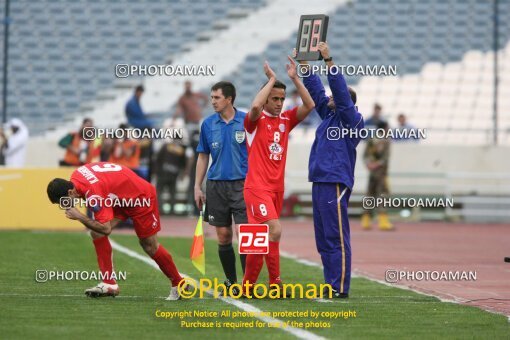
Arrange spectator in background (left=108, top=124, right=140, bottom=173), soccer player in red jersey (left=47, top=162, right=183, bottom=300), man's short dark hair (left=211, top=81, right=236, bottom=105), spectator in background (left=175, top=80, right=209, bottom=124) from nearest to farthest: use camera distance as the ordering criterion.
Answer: soccer player in red jersey (left=47, top=162, right=183, bottom=300) < man's short dark hair (left=211, top=81, right=236, bottom=105) < spectator in background (left=108, top=124, right=140, bottom=173) < spectator in background (left=175, top=80, right=209, bottom=124)

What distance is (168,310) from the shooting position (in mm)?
10188

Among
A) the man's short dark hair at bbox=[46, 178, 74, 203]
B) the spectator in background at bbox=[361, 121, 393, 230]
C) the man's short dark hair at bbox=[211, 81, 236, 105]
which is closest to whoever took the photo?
the man's short dark hair at bbox=[46, 178, 74, 203]

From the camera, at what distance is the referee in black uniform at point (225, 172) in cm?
1193

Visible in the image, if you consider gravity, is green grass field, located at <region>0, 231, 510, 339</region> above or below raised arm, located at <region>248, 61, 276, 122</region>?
below

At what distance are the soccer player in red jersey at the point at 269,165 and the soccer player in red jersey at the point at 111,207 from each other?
885mm

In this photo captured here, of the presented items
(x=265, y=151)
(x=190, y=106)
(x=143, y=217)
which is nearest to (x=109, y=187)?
(x=143, y=217)

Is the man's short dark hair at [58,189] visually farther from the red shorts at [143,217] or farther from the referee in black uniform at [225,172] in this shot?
the referee in black uniform at [225,172]

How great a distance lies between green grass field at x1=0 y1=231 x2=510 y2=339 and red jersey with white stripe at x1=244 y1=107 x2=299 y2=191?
3.79 ft

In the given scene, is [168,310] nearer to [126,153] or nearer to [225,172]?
[225,172]

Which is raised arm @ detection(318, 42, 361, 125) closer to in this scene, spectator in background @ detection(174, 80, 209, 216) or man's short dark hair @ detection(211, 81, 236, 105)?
man's short dark hair @ detection(211, 81, 236, 105)

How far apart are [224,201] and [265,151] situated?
86 cm

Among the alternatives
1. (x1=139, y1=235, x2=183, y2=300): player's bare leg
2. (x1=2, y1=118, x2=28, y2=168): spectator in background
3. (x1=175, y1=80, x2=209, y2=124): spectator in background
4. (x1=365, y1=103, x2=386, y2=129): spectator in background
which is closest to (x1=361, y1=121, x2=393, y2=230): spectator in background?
(x1=365, y1=103, x2=386, y2=129): spectator in background

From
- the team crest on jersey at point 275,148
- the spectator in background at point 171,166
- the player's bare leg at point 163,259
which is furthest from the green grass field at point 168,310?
the spectator in background at point 171,166

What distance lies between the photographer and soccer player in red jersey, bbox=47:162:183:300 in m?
10.8
